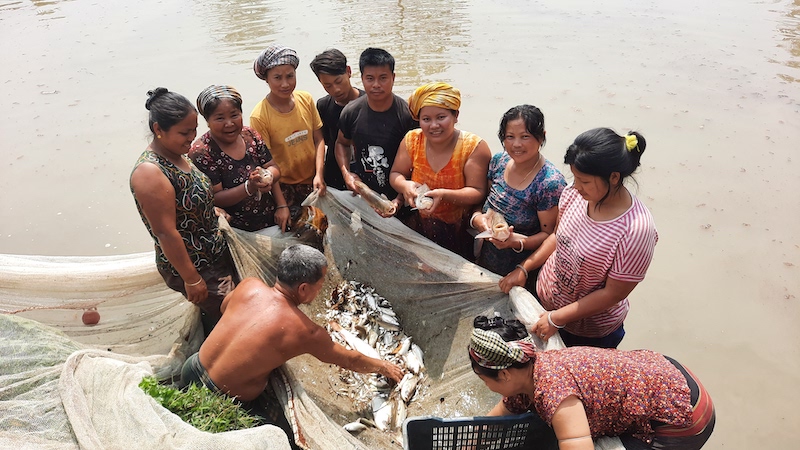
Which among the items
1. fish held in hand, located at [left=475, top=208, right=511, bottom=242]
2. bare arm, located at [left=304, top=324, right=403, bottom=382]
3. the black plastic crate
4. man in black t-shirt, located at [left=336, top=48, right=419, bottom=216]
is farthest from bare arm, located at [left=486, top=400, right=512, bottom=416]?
man in black t-shirt, located at [left=336, top=48, right=419, bottom=216]

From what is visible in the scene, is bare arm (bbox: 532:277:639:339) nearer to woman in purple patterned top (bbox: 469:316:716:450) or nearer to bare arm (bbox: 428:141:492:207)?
woman in purple patterned top (bbox: 469:316:716:450)

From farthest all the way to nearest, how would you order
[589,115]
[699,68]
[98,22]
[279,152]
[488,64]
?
[98,22], [488,64], [699,68], [589,115], [279,152]

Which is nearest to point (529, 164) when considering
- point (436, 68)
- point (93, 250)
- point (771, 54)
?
point (93, 250)

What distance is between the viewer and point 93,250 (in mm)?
5383

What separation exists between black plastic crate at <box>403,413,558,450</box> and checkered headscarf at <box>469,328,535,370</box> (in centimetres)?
34

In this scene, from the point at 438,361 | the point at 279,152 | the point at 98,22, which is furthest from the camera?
the point at 98,22

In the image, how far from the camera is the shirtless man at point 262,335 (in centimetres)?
242

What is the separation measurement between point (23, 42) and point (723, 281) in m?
14.2

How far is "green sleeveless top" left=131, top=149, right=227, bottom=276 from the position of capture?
2.58 meters

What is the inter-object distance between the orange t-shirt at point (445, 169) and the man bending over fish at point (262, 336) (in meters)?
0.98

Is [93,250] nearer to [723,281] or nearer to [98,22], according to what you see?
[723,281]

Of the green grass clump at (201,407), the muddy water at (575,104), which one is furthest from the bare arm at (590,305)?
the muddy water at (575,104)

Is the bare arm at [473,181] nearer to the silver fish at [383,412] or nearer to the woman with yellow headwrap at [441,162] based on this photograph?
the woman with yellow headwrap at [441,162]

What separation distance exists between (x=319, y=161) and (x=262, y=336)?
5.37 feet
